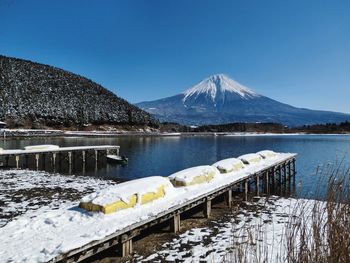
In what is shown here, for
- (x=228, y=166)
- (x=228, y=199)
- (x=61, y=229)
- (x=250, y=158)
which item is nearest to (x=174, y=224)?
(x=61, y=229)

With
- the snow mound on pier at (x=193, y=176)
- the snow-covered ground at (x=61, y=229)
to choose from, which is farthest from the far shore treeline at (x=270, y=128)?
the snow-covered ground at (x=61, y=229)

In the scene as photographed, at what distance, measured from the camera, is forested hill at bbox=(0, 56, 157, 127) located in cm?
8219

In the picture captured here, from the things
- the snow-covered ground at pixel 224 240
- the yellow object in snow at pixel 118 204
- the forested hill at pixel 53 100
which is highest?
the forested hill at pixel 53 100

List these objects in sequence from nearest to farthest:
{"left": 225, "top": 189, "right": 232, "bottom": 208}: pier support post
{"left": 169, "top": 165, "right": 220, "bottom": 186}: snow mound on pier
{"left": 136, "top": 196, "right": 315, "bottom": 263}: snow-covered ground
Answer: {"left": 136, "top": 196, "right": 315, "bottom": 263}: snow-covered ground, {"left": 169, "top": 165, "right": 220, "bottom": 186}: snow mound on pier, {"left": 225, "top": 189, "right": 232, "bottom": 208}: pier support post

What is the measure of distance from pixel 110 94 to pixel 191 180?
110166 millimetres

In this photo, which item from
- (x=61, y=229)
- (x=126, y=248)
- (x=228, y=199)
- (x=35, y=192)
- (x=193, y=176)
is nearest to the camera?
(x=61, y=229)

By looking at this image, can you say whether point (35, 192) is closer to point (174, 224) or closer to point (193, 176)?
point (193, 176)

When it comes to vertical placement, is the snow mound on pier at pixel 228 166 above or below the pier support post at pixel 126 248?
above

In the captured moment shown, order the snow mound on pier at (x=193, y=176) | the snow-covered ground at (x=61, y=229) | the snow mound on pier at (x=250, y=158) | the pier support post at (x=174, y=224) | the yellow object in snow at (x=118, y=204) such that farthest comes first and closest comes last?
1. the snow mound on pier at (x=250, y=158)
2. the snow mound on pier at (x=193, y=176)
3. the pier support post at (x=174, y=224)
4. the yellow object in snow at (x=118, y=204)
5. the snow-covered ground at (x=61, y=229)

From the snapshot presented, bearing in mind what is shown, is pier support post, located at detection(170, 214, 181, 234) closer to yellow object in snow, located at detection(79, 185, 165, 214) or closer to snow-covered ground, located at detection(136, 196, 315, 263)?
snow-covered ground, located at detection(136, 196, 315, 263)

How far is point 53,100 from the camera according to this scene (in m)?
93.6

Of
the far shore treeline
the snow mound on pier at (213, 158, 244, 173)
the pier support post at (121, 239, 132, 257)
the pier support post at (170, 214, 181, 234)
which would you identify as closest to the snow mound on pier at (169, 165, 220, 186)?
the snow mound on pier at (213, 158, 244, 173)

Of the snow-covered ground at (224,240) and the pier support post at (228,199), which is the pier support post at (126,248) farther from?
the pier support post at (228,199)

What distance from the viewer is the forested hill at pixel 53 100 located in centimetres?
8219
